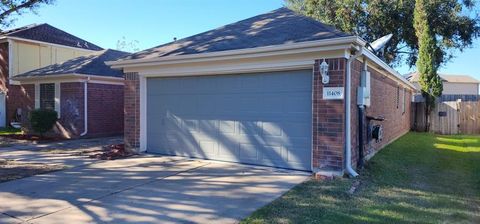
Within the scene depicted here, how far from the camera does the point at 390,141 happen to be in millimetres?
13047

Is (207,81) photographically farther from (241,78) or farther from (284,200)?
(284,200)

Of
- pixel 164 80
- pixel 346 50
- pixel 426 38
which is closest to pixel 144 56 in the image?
pixel 164 80

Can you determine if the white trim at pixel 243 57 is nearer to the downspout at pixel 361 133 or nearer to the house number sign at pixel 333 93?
the house number sign at pixel 333 93

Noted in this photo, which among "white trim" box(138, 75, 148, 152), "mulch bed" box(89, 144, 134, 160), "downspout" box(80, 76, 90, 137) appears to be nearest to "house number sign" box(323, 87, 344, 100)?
"white trim" box(138, 75, 148, 152)

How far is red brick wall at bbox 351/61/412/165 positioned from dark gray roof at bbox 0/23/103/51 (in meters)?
18.3

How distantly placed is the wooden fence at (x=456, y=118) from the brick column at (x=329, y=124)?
14.8 meters

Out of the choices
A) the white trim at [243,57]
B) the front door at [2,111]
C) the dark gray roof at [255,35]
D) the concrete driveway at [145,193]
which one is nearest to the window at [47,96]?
the front door at [2,111]

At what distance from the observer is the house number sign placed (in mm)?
6863

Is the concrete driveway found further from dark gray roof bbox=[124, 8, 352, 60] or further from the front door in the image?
the front door

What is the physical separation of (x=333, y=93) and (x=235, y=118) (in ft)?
7.67

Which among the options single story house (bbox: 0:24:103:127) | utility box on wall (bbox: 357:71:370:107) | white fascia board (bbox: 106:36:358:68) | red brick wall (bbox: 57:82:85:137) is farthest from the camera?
single story house (bbox: 0:24:103:127)

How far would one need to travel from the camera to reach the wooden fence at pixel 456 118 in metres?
18.7

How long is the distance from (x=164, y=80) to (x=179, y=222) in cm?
537

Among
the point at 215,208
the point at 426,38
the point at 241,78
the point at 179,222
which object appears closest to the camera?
the point at 179,222
